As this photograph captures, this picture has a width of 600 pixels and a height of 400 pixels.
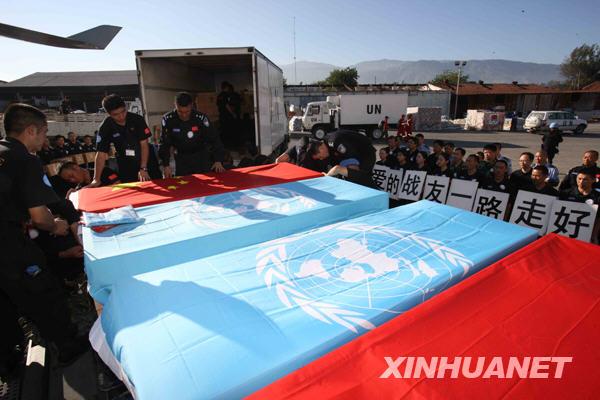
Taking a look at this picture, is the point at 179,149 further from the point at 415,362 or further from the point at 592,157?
the point at 592,157

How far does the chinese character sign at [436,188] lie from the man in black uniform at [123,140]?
14.1ft

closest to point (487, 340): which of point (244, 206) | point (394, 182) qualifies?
point (244, 206)

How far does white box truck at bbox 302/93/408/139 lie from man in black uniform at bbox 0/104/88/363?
17611 millimetres

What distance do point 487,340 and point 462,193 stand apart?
13.5 ft

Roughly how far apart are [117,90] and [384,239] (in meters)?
28.6

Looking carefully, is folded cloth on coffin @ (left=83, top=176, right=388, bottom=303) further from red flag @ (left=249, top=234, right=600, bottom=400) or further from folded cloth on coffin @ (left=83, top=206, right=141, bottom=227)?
red flag @ (left=249, top=234, right=600, bottom=400)

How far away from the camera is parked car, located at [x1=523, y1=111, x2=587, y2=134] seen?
20.8 m

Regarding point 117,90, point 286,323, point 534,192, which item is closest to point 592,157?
point 534,192

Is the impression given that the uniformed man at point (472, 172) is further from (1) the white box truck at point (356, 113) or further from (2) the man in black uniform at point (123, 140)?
(1) the white box truck at point (356, 113)

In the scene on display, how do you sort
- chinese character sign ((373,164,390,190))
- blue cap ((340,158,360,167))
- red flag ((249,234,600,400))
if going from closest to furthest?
1. red flag ((249,234,600,400))
2. blue cap ((340,158,360,167))
3. chinese character sign ((373,164,390,190))

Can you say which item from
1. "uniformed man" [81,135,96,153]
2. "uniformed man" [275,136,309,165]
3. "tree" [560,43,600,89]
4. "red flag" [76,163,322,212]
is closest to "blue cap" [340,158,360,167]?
"red flag" [76,163,322,212]

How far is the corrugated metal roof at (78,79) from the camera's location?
2639 centimetres

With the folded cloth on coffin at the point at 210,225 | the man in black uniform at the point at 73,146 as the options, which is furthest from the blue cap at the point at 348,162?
the man in black uniform at the point at 73,146

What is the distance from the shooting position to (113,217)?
2.60 m
